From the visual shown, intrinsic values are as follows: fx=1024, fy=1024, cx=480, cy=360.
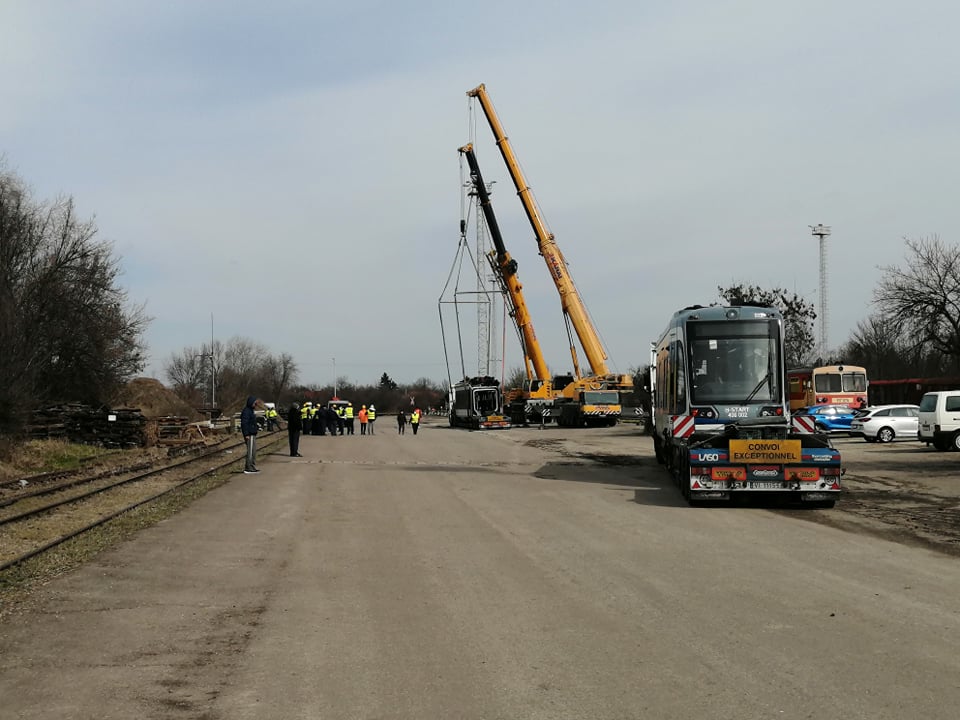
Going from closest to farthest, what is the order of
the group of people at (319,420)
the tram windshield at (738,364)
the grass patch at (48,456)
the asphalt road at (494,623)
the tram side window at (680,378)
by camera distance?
the asphalt road at (494,623) < the tram windshield at (738,364) < the tram side window at (680,378) < the grass patch at (48,456) < the group of people at (319,420)

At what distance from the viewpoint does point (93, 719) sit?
5535mm

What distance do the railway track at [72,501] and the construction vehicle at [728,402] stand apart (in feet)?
30.4

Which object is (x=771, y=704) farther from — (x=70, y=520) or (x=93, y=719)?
(x=70, y=520)

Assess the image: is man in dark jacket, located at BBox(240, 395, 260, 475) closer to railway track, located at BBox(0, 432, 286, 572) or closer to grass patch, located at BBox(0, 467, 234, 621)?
railway track, located at BBox(0, 432, 286, 572)

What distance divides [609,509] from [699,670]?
31.6ft

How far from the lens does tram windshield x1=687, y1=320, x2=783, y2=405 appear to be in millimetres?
18203

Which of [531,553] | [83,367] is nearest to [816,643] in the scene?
[531,553]

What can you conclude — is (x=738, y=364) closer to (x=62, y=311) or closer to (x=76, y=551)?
(x=76, y=551)

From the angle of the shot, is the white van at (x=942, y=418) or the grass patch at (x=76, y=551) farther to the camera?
the white van at (x=942, y=418)

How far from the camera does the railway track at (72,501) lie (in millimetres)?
13039

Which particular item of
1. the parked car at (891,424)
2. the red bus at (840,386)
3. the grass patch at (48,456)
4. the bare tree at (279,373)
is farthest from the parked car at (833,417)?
the bare tree at (279,373)

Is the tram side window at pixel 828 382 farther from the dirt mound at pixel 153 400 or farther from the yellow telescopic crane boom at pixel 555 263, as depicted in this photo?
the dirt mound at pixel 153 400

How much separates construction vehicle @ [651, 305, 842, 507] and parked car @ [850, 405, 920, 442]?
20.3 m

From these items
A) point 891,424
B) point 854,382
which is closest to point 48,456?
Result: point 891,424
